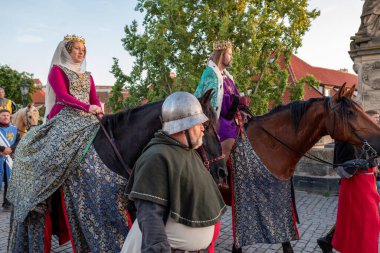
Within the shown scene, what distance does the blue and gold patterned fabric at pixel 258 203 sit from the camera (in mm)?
3824

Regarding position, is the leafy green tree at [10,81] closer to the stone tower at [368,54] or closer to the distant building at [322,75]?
the distant building at [322,75]

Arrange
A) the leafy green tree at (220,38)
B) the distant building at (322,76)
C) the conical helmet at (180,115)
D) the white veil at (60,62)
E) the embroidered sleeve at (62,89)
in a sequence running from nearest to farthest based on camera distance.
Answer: the conical helmet at (180,115) → the embroidered sleeve at (62,89) → the white veil at (60,62) → the leafy green tree at (220,38) → the distant building at (322,76)

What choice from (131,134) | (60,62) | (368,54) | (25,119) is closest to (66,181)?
(131,134)

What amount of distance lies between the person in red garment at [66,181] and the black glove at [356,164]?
2402mm

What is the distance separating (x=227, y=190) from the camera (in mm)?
4148

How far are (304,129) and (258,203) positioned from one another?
1.01m

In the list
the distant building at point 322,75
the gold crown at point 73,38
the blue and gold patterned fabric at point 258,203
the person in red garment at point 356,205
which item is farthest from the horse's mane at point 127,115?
the distant building at point 322,75

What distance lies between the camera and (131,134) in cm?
314

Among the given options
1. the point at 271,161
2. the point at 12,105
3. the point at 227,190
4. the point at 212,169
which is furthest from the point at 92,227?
the point at 12,105

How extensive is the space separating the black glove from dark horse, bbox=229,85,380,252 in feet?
0.45

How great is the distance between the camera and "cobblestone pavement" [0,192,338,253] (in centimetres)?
464

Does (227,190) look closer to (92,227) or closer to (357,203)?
(357,203)

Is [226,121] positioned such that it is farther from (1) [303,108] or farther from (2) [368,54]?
(2) [368,54]

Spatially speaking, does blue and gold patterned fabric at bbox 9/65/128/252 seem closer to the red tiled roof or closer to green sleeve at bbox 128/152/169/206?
green sleeve at bbox 128/152/169/206
